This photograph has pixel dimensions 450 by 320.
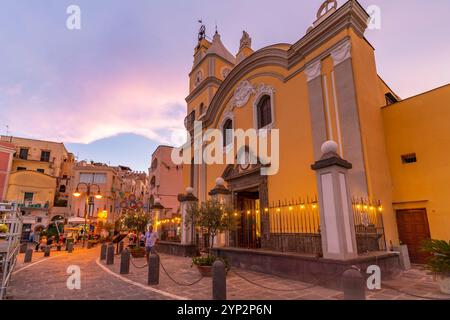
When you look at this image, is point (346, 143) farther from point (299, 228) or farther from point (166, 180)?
point (166, 180)

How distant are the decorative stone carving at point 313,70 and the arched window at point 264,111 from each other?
2.59m

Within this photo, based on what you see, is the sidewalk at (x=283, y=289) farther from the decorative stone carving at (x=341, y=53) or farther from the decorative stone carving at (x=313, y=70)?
the decorative stone carving at (x=313, y=70)

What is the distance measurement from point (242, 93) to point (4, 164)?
2905 cm

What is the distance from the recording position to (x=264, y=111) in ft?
43.8

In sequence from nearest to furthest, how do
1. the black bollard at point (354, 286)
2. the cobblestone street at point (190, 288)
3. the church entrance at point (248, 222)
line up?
the black bollard at point (354, 286) < the cobblestone street at point (190, 288) < the church entrance at point (248, 222)

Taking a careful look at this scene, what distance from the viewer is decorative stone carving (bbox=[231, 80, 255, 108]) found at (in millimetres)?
14054

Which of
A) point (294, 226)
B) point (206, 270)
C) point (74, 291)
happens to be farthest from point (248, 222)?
point (74, 291)

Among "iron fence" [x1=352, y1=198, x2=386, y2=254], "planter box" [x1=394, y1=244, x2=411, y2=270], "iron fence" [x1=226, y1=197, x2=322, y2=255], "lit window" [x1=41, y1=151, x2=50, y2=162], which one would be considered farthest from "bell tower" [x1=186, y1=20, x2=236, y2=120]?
"lit window" [x1=41, y1=151, x2=50, y2=162]

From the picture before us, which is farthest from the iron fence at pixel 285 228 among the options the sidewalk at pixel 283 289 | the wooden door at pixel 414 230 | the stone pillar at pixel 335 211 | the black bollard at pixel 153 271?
the black bollard at pixel 153 271

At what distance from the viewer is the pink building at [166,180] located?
105 feet

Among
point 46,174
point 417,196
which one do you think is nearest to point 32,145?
point 46,174

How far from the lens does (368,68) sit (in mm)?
10242
